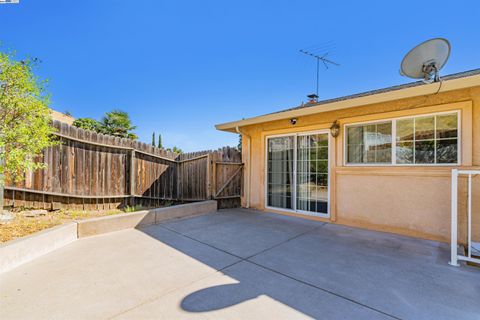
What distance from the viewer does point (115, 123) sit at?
22547 millimetres

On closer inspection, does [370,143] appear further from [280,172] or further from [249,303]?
[249,303]

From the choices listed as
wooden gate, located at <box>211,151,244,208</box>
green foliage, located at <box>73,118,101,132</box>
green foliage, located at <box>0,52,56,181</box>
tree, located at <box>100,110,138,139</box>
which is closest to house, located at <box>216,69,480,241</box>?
wooden gate, located at <box>211,151,244,208</box>

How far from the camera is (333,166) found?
586 centimetres

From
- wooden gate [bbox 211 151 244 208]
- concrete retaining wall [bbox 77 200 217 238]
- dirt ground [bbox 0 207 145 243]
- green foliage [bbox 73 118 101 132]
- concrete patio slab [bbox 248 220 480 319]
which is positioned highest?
green foliage [bbox 73 118 101 132]

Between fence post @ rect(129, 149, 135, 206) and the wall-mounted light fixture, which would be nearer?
the wall-mounted light fixture

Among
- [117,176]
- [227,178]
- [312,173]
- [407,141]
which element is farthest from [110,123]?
[407,141]

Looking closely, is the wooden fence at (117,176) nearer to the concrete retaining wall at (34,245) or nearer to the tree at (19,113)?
the tree at (19,113)

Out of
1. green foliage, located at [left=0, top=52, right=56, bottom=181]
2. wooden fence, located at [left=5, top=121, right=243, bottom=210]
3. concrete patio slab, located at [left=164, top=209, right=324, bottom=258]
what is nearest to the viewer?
green foliage, located at [left=0, top=52, right=56, bottom=181]

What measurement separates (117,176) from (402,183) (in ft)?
24.3

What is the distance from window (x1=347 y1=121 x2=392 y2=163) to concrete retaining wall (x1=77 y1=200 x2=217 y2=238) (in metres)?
4.42

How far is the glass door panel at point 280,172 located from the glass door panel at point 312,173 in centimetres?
26

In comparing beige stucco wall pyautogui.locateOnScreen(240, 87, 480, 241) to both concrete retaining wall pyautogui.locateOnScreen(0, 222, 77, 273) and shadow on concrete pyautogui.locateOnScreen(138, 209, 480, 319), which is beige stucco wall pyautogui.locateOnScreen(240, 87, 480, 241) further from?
concrete retaining wall pyautogui.locateOnScreen(0, 222, 77, 273)

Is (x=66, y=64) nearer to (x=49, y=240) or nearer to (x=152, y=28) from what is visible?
(x=152, y=28)

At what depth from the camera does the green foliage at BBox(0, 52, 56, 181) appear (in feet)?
11.7
